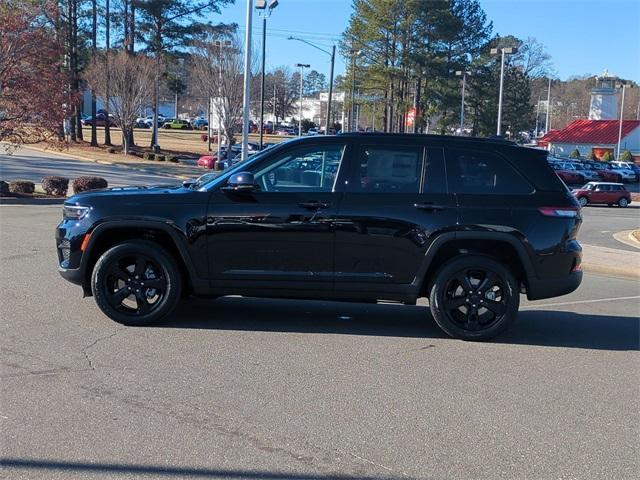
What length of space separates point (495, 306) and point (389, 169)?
1641mm

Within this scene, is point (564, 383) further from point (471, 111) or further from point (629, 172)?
point (471, 111)

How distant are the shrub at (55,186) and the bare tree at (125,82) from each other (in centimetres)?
2274

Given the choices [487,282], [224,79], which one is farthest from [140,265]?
[224,79]

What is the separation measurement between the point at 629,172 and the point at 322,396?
61678 millimetres

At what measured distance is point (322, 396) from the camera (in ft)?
16.0

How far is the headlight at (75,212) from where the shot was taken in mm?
6520

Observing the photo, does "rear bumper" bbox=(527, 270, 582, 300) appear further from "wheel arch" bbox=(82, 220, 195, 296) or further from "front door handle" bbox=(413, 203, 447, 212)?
"wheel arch" bbox=(82, 220, 195, 296)

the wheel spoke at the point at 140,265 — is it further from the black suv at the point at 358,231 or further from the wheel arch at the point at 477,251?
the wheel arch at the point at 477,251

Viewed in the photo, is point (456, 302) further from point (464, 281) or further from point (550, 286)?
point (550, 286)

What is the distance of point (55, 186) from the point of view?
71.3ft

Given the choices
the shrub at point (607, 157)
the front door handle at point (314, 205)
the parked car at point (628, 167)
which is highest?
the shrub at point (607, 157)

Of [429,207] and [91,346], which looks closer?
[91,346]

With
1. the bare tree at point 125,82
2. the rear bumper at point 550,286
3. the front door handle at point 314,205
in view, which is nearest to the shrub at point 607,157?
the bare tree at point 125,82

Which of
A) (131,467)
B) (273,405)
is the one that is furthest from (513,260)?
(131,467)
